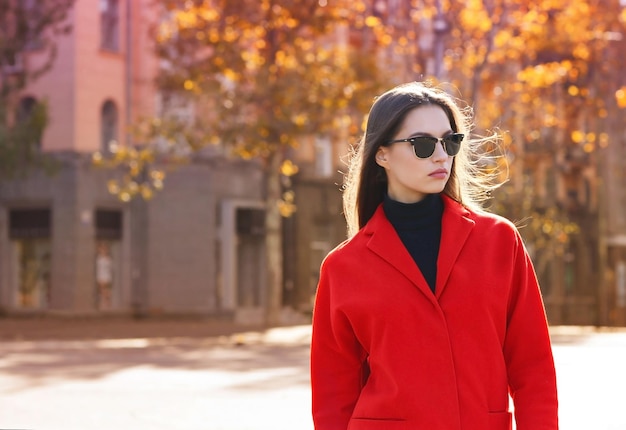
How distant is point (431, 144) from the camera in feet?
13.4

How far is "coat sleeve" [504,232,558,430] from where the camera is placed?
397cm

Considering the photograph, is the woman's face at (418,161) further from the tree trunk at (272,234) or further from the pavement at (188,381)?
the tree trunk at (272,234)

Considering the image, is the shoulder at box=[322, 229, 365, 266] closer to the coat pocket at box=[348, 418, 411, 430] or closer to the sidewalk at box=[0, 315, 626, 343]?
the coat pocket at box=[348, 418, 411, 430]

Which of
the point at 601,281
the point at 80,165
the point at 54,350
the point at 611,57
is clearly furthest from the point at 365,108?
the point at 601,281

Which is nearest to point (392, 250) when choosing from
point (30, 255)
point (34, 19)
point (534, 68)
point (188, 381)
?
point (188, 381)

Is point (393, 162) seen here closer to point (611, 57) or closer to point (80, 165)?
point (80, 165)

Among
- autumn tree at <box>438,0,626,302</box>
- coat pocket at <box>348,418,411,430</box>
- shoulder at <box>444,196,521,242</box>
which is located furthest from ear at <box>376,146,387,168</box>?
autumn tree at <box>438,0,626,302</box>

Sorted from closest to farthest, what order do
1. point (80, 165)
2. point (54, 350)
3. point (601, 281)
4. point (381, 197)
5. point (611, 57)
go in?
point (381, 197), point (54, 350), point (80, 165), point (611, 57), point (601, 281)

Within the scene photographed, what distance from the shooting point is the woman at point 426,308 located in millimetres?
3963

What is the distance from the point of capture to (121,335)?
3175 centimetres

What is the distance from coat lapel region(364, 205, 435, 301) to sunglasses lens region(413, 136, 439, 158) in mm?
228

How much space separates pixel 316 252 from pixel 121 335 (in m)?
16.2

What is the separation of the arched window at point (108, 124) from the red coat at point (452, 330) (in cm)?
3736

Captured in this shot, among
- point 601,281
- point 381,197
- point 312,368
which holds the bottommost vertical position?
point 601,281
